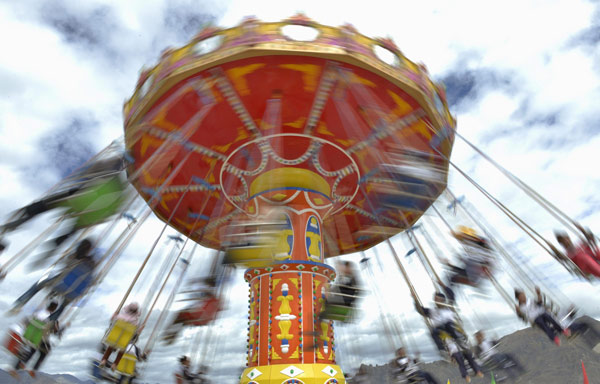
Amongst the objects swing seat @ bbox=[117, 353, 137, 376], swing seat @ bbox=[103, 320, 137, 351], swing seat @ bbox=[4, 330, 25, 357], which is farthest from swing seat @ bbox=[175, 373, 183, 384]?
swing seat @ bbox=[4, 330, 25, 357]

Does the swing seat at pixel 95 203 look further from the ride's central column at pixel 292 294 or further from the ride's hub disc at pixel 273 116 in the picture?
the ride's central column at pixel 292 294

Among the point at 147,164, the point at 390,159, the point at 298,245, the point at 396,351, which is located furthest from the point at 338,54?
the point at 396,351

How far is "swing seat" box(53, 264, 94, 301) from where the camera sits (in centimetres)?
732

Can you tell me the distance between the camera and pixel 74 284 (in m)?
7.36

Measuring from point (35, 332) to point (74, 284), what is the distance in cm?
85

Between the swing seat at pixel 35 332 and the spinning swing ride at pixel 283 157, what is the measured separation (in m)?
0.08

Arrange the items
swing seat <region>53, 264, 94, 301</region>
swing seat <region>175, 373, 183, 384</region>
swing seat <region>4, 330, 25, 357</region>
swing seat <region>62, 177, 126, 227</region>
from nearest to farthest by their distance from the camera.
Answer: swing seat <region>4, 330, 25, 357</region> → swing seat <region>53, 264, 94, 301</region> → swing seat <region>62, 177, 126, 227</region> → swing seat <region>175, 373, 183, 384</region>

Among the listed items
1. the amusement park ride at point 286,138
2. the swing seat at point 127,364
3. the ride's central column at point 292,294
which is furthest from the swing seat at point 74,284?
the ride's central column at point 292,294

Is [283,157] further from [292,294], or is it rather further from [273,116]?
[292,294]

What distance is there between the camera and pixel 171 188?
10164 millimetres

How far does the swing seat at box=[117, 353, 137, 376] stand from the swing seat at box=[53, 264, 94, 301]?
1294mm

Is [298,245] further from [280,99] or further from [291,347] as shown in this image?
[280,99]

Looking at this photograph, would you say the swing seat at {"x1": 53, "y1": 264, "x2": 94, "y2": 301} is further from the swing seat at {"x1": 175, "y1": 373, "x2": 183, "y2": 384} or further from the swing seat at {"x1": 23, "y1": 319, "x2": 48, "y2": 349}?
the swing seat at {"x1": 175, "y1": 373, "x2": 183, "y2": 384}

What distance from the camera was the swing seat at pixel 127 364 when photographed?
7.60 m
